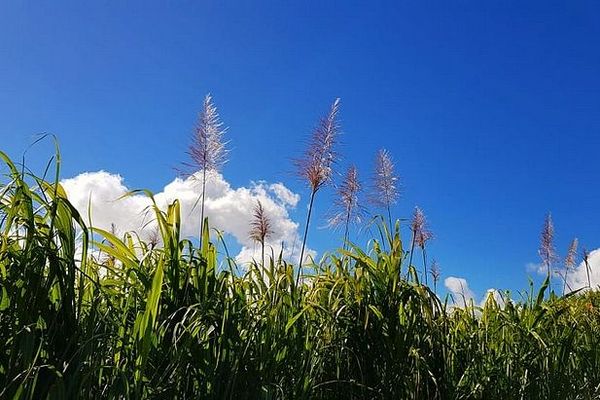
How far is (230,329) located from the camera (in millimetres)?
1706

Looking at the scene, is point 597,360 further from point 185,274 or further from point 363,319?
point 185,274

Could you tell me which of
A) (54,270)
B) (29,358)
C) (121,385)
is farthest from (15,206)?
(121,385)

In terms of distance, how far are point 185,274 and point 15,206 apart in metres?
0.50

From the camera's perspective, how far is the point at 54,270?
1.37 m

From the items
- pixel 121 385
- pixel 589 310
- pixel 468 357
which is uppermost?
pixel 589 310

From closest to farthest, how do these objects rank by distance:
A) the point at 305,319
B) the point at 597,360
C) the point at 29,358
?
the point at 29,358
the point at 305,319
the point at 597,360

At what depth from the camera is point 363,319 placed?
2.21 meters

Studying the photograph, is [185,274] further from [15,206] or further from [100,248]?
[15,206]

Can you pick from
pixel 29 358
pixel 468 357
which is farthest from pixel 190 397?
pixel 468 357

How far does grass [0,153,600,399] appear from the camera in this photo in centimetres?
136

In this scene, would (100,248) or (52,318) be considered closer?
(52,318)

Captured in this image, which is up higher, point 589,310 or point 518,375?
point 589,310

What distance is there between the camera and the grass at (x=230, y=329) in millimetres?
1364

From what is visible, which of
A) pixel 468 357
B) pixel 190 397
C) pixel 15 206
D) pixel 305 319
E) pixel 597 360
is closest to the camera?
pixel 15 206
